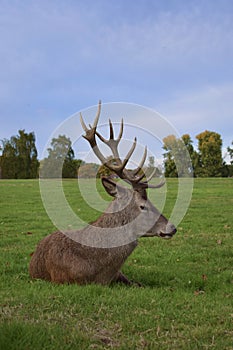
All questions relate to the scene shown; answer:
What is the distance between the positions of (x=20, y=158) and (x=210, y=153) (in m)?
28.7

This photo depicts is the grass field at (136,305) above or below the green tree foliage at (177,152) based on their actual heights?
below

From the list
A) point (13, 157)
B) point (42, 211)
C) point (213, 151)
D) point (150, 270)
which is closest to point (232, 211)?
point (42, 211)

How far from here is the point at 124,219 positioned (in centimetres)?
648

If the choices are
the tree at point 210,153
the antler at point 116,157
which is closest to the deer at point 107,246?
the antler at point 116,157

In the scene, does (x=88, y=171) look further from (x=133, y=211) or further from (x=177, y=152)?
(x=177, y=152)

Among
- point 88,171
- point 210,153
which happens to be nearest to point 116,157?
point 88,171

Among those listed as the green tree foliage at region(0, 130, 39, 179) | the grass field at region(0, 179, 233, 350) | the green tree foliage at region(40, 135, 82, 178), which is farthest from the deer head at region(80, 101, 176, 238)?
the green tree foliage at region(0, 130, 39, 179)

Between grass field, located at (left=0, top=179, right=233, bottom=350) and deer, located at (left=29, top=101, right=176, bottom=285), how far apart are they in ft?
0.87

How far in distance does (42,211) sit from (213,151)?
53496 millimetres

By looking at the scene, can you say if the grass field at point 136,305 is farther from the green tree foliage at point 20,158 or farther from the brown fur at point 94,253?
the green tree foliage at point 20,158

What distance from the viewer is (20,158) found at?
58.9 m

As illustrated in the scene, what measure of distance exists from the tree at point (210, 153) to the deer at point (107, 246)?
2177 inches

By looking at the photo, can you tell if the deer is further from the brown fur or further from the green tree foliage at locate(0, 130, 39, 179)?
the green tree foliage at locate(0, 130, 39, 179)

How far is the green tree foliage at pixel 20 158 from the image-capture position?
188 ft
